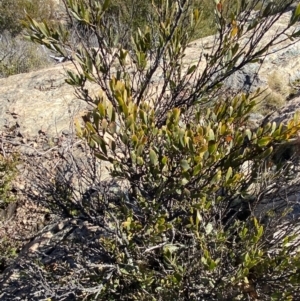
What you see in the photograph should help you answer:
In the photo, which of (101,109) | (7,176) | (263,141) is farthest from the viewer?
(7,176)

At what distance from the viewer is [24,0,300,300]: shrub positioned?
1937 mm

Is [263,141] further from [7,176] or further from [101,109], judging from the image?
[7,176]

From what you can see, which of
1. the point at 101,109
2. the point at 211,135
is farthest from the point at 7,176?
the point at 211,135

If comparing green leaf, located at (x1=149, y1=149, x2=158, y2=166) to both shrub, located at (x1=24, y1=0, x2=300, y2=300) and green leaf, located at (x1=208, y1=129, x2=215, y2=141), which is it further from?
green leaf, located at (x1=208, y1=129, x2=215, y2=141)

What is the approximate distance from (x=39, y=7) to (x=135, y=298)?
1500 centimetres

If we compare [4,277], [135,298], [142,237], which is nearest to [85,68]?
[142,237]

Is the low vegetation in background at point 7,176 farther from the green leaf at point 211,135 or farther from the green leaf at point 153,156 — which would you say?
the green leaf at point 211,135

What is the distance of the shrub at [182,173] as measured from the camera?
1937 mm

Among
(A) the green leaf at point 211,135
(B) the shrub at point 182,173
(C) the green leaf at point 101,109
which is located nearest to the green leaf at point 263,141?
(B) the shrub at point 182,173

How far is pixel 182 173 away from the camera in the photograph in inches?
77.2

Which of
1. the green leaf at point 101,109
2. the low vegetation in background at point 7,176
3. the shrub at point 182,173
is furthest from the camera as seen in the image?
the low vegetation in background at point 7,176

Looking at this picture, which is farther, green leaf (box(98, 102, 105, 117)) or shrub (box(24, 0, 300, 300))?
shrub (box(24, 0, 300, 300))

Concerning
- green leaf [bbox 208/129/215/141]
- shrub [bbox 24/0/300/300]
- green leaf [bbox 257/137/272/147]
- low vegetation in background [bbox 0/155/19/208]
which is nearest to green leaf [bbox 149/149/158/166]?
shrub [bbox 24/0/300/300]

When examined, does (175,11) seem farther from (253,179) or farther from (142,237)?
(142,237)
